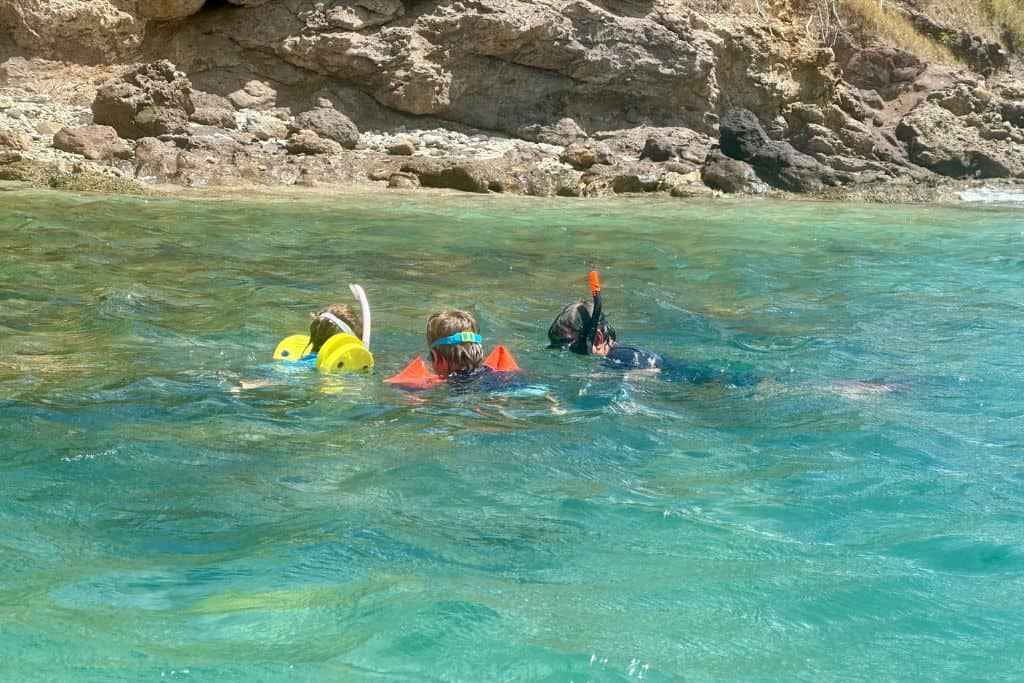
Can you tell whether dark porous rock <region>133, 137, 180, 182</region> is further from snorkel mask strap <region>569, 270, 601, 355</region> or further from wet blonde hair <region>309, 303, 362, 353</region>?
snorkel mask strap <region>569, 270, 601, 355</region>

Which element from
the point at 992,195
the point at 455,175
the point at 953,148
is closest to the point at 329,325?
the point at 455,175

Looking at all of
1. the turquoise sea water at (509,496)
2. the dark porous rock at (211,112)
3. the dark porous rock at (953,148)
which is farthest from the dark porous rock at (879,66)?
the turquoise sea water at (509,496)

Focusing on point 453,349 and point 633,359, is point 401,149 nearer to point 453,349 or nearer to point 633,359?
point 633,359

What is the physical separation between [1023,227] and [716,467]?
13.3 m

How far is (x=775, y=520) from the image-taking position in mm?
4016

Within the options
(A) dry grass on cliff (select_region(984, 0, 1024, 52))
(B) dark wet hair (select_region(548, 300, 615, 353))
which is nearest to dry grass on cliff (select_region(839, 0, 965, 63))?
(A) dry grass on cliff (select_region(984, 0, 1024, 52))

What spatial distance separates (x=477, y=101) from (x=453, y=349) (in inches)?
710

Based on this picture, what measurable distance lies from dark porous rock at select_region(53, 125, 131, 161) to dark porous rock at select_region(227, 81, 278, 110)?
12.0 ft

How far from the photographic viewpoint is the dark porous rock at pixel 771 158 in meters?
20.8

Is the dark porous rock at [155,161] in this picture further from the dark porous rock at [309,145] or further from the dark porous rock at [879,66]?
the dark porous rock at [879,66]

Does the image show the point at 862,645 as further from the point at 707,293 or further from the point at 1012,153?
the point at 1012,153

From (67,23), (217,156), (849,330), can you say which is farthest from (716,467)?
(67,23)

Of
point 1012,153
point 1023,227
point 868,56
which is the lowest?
point 1023,227

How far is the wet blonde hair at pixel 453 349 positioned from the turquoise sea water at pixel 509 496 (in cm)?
20
